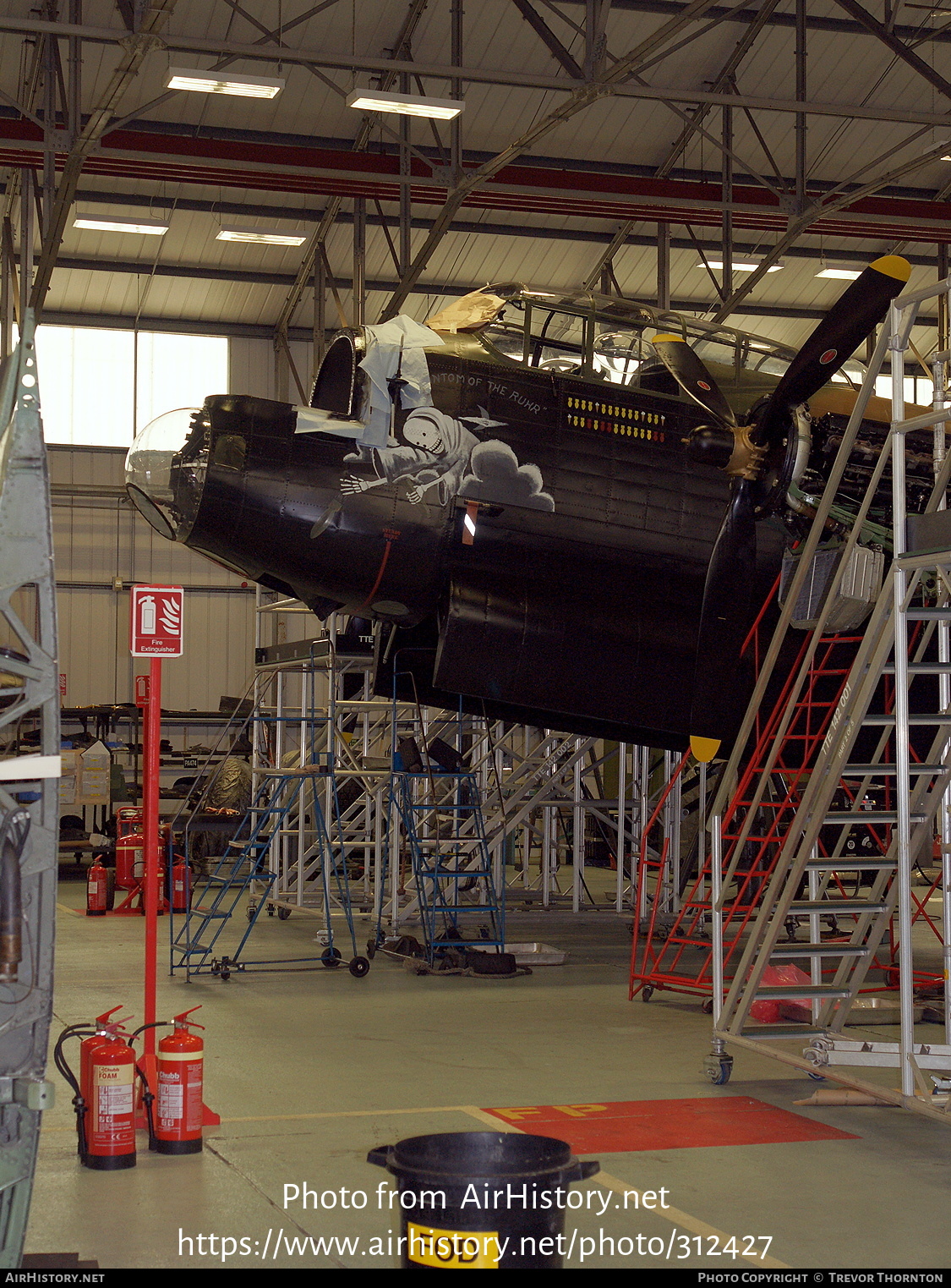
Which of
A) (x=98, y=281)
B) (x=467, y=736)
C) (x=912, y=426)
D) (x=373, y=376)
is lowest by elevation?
(x=467, y=736)

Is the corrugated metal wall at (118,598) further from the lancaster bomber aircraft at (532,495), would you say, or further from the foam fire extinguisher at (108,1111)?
the foam fire extinguisher at (108,1111)

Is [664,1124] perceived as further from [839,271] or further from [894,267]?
[839,271]

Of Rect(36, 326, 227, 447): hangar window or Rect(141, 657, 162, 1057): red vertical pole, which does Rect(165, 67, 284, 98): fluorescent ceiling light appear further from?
Rect(36, 326, 227, 447): hangar window

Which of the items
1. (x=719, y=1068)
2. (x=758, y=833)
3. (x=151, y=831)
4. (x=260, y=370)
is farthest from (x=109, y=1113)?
(x=260, y=370)

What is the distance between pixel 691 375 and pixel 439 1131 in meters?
6.38

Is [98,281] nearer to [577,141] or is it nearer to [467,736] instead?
[577,141]

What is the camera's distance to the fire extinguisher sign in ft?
23.3

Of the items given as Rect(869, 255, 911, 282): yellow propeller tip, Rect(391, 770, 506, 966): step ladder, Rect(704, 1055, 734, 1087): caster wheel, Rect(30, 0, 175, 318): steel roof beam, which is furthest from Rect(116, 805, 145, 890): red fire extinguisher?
Rect(869, 255, 911, 282): yellow propeller tip

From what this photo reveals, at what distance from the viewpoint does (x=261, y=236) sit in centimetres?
2198

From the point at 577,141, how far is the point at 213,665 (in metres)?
13.6

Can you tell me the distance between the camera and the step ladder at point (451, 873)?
12.4 metres

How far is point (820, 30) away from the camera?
854 inches

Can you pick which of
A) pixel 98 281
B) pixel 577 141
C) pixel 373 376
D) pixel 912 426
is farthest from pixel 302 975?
pixel 98 281

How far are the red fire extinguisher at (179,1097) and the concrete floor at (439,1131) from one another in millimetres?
92
